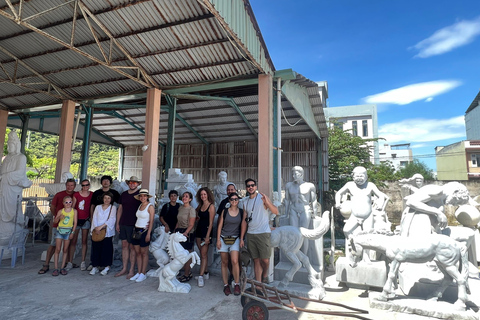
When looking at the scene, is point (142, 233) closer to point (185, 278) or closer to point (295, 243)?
point (185, 278)

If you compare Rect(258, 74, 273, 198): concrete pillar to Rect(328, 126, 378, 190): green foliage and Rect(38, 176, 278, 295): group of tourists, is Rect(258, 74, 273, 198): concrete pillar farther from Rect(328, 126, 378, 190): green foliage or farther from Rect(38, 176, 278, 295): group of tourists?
Rect(328, 126, 378, 190): green foliage

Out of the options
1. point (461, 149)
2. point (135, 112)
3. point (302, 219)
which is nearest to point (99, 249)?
point (302, 219)

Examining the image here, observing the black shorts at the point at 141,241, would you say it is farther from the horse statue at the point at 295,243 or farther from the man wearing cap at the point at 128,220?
the horse statue at the point at 295,243

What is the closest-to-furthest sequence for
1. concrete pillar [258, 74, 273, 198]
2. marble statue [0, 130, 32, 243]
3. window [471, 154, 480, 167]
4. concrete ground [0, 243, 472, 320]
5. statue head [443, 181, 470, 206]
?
1. concrete ground [0, 243, 472, 320]
2. statue head [443, 181, 470, 206]
3. marble statue [0, 130, 32, 243]
4. concrete pillar [258, 74, 273, 198]
5. window [471, 154, 480, 167]

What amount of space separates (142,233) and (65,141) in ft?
27.6

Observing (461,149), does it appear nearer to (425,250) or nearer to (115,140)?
(425,250)

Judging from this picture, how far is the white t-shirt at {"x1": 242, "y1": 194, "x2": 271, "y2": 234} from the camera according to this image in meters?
4.18

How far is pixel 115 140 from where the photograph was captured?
62.8 feet

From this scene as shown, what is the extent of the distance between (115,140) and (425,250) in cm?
1910

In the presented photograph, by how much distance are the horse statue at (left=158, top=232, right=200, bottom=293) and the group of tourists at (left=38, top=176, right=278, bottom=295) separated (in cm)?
19

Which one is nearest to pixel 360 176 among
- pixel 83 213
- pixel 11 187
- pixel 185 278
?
pixel 185 278

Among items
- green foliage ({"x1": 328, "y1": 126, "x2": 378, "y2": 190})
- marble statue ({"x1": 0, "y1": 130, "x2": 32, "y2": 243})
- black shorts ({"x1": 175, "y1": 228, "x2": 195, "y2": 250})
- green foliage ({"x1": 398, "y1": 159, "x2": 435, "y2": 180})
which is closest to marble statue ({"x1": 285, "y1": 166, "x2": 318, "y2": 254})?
black shorts ({"x1": 175, "y1": 228, "x2": 195, "y2": 250})

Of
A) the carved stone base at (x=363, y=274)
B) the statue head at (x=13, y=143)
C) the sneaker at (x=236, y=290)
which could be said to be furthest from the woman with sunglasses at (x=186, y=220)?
the statue head at (x=13, y=143)

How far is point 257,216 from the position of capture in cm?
420
